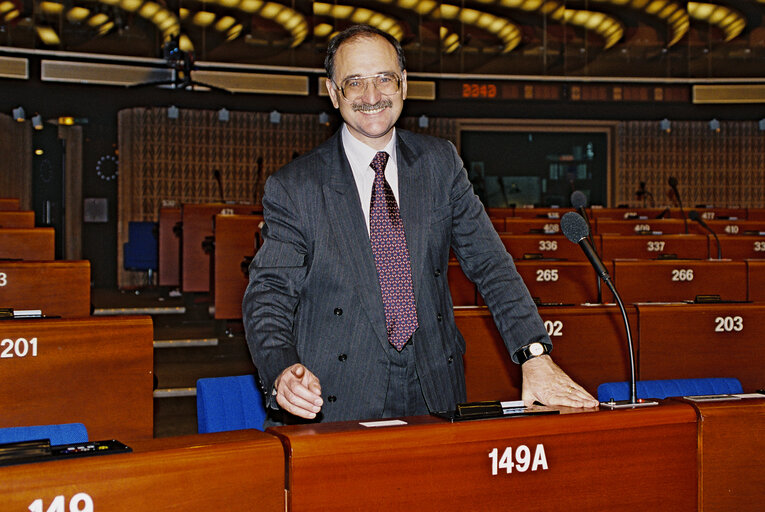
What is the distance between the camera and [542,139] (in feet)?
51.0

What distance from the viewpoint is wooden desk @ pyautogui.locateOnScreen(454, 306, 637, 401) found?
359cm

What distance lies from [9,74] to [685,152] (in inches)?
453

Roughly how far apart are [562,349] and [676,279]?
161 centimetres

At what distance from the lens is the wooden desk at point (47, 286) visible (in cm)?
391

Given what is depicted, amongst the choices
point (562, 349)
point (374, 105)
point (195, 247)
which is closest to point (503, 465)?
point (374, 105)

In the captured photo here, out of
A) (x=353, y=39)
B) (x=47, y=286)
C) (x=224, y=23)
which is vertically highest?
(x=224, y=23)

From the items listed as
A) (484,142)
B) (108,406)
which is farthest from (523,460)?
(484,142)

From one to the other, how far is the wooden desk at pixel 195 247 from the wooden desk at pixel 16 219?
→ 7.24 feet

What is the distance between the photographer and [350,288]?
69.1 inches

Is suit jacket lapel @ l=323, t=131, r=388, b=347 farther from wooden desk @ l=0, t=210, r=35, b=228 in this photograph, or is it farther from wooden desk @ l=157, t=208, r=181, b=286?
wooden desk @ l=157, t=208, r=181, b=286

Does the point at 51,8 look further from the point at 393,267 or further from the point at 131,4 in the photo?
the point at 393,267

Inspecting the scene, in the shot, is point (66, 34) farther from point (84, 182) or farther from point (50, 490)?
point (50, 490)

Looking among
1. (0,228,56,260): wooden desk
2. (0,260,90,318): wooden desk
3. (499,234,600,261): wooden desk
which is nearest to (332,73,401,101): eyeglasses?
(0,260,90,318): wooden desk

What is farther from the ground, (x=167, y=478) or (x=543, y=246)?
(x=543, y=246)
